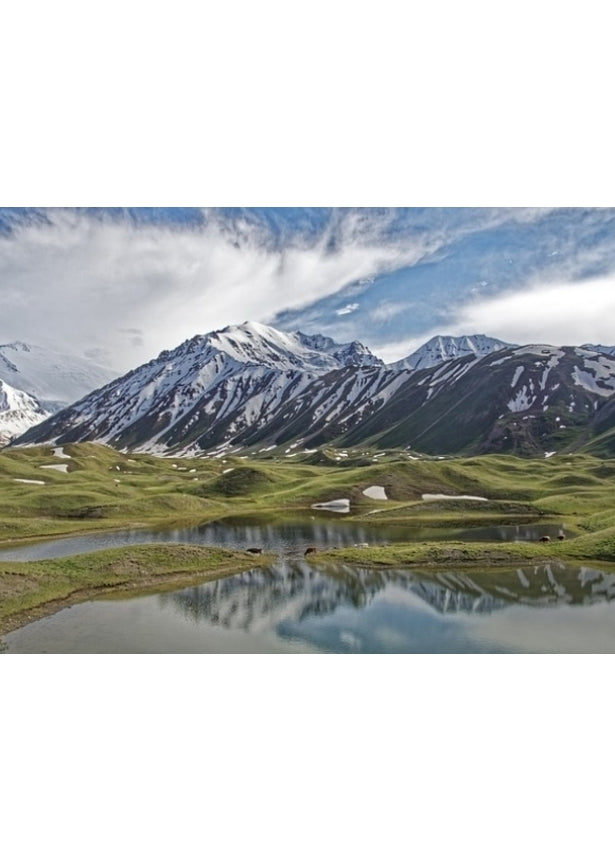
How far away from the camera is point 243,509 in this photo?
364ft

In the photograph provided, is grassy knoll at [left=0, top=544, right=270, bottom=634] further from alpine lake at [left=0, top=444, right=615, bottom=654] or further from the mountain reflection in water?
the mountain reflection in water

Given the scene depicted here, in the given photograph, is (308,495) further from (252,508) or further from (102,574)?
(102,574)

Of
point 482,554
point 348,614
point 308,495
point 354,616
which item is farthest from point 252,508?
point 354,616

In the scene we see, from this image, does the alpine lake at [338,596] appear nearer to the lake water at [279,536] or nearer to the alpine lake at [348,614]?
the alpine lake at [348,614]

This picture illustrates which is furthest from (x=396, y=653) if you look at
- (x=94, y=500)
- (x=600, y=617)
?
(x=94, y=500)

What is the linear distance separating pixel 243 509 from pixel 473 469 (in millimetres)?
58617

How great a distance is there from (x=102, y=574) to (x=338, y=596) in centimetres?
2096

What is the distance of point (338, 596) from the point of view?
48.5 meters

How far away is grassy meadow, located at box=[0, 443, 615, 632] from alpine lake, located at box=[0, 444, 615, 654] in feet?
2.70

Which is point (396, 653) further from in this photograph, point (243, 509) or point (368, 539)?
point (243, 509)

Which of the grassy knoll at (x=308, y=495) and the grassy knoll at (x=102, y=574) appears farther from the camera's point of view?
the grassy knoll at (x=308, y=495)

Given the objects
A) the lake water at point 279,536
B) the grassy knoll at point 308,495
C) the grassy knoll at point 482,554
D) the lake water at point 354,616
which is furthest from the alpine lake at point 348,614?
the grassy knoll at point 308,495

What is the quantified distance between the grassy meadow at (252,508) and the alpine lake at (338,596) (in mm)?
824

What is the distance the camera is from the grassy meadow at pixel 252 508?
51.7 m
